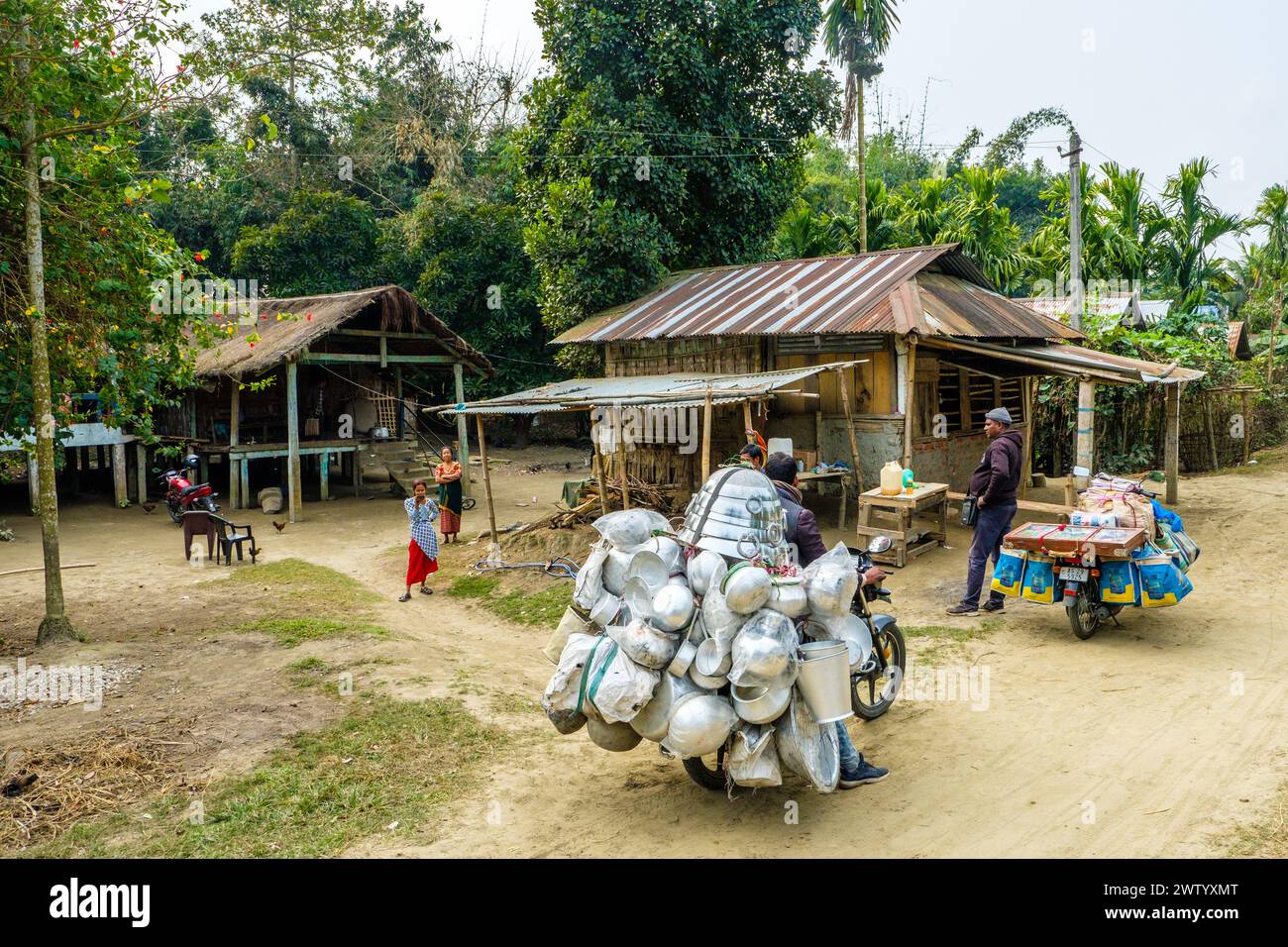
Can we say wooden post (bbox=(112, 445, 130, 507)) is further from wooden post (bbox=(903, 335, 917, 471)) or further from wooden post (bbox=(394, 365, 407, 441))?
wooden post (bbox=(903, 335, 917, 471))

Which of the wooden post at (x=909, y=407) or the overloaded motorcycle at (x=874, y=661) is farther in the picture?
the wooden post at (x=909, y=407)

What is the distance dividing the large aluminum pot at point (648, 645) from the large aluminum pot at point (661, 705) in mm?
89

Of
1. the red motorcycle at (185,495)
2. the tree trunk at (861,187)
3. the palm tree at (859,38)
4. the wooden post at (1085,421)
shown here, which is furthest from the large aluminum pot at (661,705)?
the palm tree at (859,38)

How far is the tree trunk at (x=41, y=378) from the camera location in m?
7.52

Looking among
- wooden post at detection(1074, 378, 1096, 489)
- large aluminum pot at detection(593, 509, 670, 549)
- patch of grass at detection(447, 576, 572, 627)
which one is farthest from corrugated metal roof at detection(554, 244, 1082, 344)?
large aluminum pot at detection(593, 509, 670, 549)

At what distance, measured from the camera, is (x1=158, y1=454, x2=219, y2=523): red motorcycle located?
1453 cm

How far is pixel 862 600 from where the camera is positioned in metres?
5.73

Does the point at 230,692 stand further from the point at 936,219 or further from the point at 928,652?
the point at 936,219

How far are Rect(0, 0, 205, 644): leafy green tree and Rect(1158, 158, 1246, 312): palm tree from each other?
23558 millimetres

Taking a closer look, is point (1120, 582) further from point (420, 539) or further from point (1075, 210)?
point (1075, 210)

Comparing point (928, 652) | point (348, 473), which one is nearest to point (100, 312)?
point (928, 652)

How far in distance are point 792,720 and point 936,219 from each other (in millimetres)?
20277

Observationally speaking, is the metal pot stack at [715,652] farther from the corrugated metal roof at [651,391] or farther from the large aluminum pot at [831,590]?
the corrugated metal roof at [651,391]

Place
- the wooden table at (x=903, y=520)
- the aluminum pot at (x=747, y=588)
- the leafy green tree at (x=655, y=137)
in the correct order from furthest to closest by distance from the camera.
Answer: the leafy green tree at (x=655, y=137) < the wooden table at (x=903, y=520) < the aluminum pot at (x=747, y=588)
